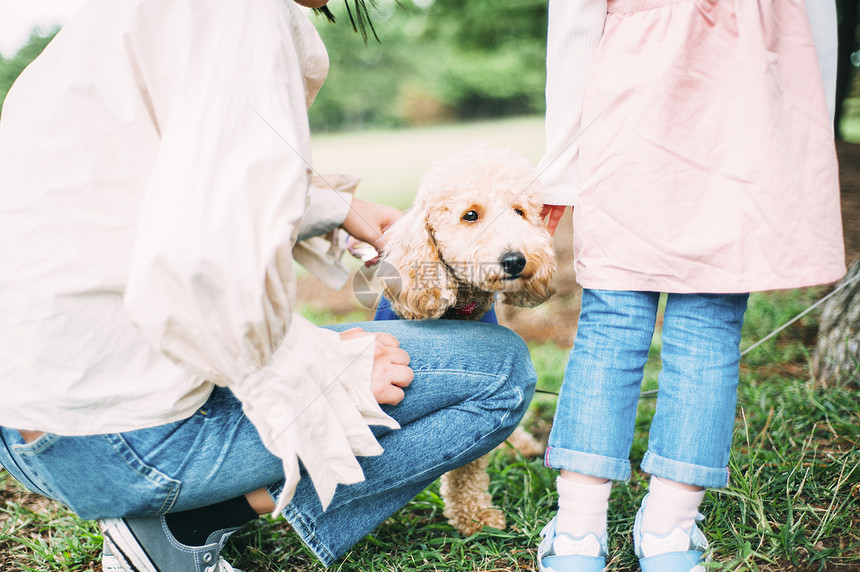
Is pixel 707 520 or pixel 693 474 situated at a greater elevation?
pixel 693 474

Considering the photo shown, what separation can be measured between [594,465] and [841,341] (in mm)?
1363

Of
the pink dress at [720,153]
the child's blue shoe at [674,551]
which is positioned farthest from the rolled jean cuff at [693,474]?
the pink dress at [720,153]

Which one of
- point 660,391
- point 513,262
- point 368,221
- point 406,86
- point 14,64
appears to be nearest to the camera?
point 660,391

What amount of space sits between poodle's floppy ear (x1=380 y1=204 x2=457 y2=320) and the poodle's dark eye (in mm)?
121

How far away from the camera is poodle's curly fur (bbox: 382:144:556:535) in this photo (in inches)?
68.4

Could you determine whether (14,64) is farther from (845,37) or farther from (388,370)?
(845,37)

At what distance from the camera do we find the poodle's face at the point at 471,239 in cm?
174

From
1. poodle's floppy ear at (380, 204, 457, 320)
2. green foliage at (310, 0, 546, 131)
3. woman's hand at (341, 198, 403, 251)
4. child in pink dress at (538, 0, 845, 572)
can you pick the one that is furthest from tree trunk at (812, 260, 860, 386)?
green foliage at (310, 0, 546, 131)

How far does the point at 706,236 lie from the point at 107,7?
121 centimetres

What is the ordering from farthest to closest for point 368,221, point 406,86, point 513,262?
point 406,86, point 368,221, point 513,262

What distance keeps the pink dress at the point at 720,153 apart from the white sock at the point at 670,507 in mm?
429

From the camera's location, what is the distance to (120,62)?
1032mm

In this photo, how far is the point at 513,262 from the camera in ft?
5.55

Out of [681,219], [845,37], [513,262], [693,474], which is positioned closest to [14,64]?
[513,262]
